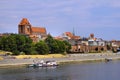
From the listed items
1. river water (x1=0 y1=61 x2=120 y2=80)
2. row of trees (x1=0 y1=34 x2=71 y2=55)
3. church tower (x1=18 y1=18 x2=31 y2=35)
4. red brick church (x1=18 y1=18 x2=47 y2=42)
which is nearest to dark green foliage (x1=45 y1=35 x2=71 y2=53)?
row of trees (x1=0 y1=34 x2=71 y2=55)

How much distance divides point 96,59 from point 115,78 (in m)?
60.3

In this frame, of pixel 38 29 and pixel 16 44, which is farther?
pixel 38 29

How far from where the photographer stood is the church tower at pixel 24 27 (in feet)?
466

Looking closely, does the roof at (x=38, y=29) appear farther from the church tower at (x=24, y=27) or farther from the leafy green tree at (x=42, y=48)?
the leafy green tree at (x=42, y=48)

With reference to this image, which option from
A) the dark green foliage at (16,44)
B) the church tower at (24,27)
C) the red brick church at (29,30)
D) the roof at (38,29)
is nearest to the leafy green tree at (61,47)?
the dark green foliage at (16,44)

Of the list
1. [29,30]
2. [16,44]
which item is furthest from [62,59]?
[29,30]

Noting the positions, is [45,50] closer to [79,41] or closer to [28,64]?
[28,64]

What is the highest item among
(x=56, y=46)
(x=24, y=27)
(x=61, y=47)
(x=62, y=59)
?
(x=24, y=27)

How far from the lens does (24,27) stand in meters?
142

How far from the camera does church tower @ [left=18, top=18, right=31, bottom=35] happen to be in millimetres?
142125

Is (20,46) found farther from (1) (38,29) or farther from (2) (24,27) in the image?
(1) (38,29)

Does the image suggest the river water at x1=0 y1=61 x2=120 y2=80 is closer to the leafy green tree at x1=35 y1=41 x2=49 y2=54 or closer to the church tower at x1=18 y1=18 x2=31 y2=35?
the leafy green tree at x1=35 y1=41 x2=49 y2=54

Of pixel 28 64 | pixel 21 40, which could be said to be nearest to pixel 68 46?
pixel 21 40

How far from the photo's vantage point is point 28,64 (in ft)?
286
